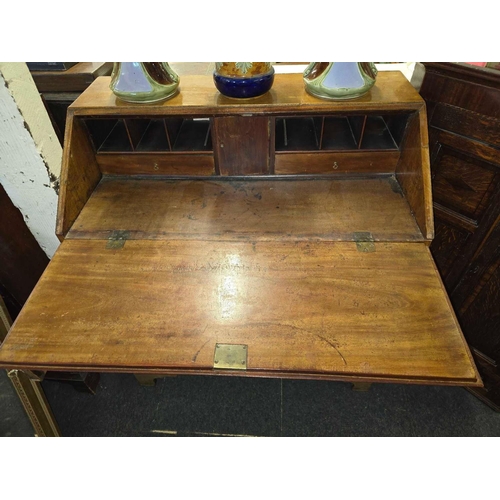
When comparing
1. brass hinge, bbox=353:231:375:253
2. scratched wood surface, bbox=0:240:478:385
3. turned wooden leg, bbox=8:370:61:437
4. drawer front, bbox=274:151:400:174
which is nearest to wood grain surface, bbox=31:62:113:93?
scratched wood surface, bbox=0:240:478:385

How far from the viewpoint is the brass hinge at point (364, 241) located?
1.20 meters

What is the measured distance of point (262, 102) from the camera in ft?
4.08

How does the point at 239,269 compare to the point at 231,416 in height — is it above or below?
above

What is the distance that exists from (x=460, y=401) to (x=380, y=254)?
3.85 feet

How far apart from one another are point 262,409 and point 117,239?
117 cm

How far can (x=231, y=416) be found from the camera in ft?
5.87

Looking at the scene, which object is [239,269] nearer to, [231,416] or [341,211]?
[341,211]

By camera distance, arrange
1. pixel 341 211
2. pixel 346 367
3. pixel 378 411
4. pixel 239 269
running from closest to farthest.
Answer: pixel 346 367 → pixel 239 269 → pixel 341 211 → pixel 378 411

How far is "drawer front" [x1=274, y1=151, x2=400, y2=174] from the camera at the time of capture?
140 cm

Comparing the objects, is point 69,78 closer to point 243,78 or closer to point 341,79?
point 243,78

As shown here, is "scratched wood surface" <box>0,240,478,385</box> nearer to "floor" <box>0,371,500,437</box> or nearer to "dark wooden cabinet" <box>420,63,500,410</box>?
"dark wooden cabinet" <box>420,63,500,410</box>

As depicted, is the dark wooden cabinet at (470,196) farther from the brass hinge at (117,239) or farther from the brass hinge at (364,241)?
the brass hinge at (117,239)

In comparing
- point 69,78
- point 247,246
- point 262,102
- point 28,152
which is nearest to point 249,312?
point 247,246

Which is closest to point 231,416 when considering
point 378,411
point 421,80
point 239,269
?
point 378,411
